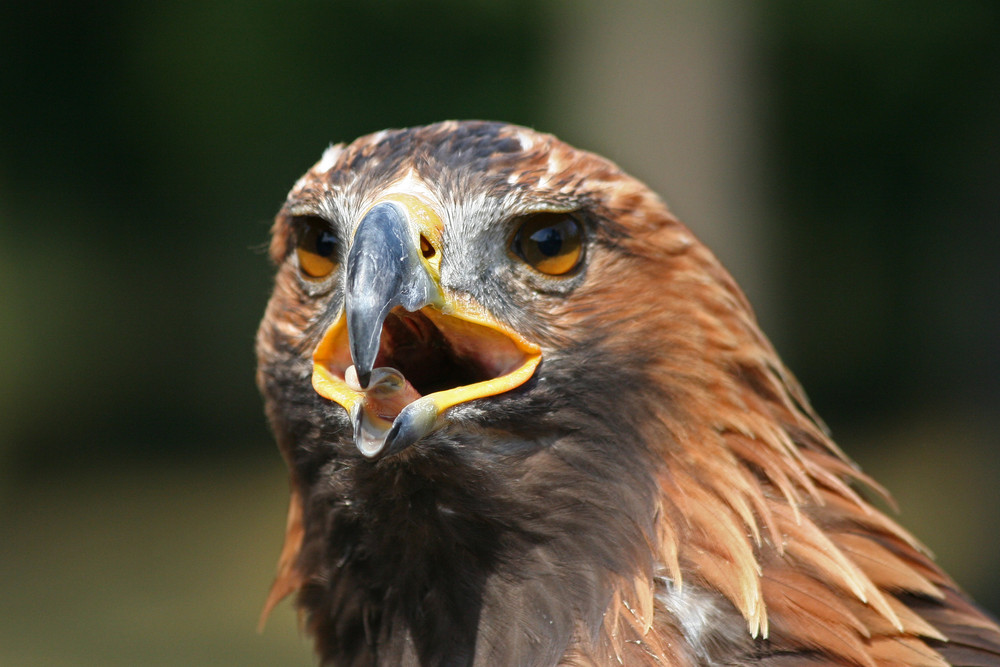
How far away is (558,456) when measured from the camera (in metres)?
1.88

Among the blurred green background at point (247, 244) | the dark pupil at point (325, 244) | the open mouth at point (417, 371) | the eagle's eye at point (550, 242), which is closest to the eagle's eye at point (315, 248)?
the dark pupil at point (325, 244)

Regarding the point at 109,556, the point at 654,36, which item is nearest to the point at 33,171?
the point at 109,556

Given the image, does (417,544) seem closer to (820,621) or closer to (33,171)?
(820,621)

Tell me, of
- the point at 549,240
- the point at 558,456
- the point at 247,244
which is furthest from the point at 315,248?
the point at 247,244

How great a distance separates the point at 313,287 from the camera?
81.1 inches

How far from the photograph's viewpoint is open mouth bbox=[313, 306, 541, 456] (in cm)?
168

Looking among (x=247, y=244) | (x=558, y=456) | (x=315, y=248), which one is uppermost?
(x=315, y=248)

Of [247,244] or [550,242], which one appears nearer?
[550,242]

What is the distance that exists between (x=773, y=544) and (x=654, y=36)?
4.56 meters

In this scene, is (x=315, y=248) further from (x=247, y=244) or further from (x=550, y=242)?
(x=247, y=244)

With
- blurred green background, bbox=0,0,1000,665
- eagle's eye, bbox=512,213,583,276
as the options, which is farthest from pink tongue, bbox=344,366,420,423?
blurred green background, bbox=0,0,1000,665

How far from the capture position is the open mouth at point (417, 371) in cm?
168

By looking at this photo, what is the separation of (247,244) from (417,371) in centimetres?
915

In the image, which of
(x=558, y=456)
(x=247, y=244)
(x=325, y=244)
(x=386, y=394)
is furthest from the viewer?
(x=247, y=244)
